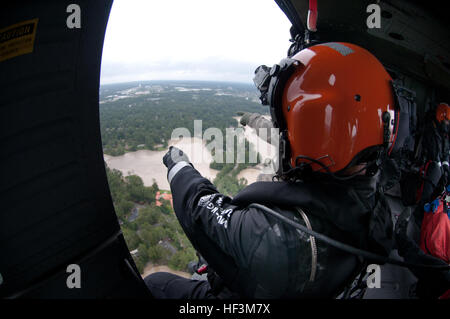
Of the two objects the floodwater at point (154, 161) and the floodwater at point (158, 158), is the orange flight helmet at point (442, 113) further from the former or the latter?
the floodwater at point (154, 161)

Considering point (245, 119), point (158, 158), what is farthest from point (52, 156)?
point (245, 119)

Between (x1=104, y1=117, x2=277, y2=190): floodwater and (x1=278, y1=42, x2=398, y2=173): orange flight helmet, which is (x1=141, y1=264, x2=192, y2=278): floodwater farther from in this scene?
(x1=278, y1=42, x2=398, y2=173): orange flight helmet

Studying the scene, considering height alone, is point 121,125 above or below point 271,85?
below

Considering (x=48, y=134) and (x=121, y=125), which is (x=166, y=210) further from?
(x=48, y=134)
